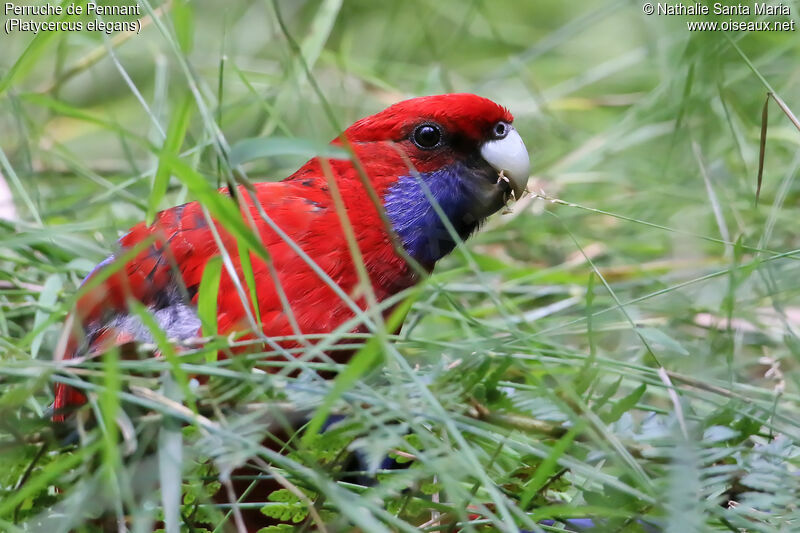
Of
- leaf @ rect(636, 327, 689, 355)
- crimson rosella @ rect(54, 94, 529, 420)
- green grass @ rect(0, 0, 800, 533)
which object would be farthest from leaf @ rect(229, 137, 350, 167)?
leaf @ rect(636, 327, 689, 355)

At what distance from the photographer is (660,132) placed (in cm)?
280

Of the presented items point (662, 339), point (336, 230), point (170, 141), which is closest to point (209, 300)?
point (170, 141)

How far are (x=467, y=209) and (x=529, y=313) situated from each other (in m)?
0.49

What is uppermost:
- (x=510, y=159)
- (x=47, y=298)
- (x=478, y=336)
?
(x=510, y=159)

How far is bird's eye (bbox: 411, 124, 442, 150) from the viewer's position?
1.81 metres

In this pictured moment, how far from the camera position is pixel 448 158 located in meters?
1.81

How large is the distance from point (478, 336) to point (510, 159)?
37cm

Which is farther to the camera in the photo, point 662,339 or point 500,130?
point 500,130

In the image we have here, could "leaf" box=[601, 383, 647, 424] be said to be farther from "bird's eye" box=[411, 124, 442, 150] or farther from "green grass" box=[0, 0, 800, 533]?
"bird's eye" box=[411, 124, 442, 150]

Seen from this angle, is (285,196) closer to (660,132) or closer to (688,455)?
(688,455)

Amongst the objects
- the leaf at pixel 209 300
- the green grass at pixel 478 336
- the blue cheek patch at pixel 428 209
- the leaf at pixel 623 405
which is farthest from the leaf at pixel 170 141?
the leaf at pixel 623 405

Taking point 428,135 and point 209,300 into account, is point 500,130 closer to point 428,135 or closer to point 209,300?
point 428,135

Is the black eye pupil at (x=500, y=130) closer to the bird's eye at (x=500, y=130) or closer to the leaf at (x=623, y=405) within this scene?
the bird's eye at (x=500, y=130)

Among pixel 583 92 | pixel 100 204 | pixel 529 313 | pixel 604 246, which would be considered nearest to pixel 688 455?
pixel 529 313
